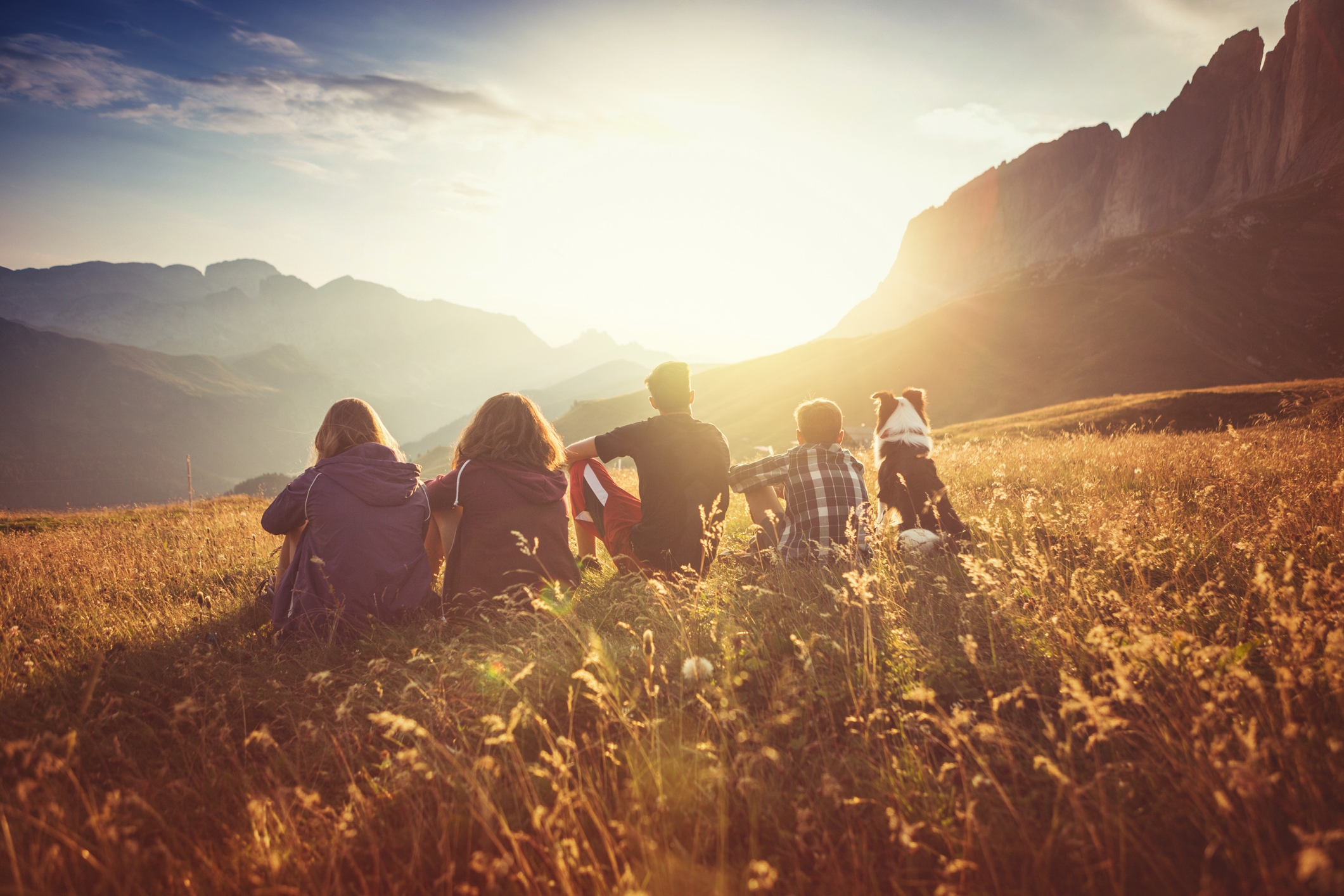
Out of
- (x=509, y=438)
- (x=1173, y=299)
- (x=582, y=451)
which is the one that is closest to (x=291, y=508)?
(x=509, y=438)

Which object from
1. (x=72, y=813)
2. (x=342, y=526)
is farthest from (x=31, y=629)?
(x=72, y=813)

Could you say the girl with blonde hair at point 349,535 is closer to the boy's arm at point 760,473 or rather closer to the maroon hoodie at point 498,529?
the maroon hoodie at point 498,529

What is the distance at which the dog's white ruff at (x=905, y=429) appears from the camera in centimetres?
586

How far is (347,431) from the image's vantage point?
180 inches

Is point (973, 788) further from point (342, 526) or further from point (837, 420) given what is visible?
point (342, 526)

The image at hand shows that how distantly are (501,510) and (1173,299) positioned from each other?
90169 millimetres

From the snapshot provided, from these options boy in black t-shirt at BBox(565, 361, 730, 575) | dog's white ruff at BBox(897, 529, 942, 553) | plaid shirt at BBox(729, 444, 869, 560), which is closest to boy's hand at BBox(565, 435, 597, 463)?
boy in black t-shirt at BBox(565, 361, 730, 575)

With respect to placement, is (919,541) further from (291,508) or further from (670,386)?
(291,508)

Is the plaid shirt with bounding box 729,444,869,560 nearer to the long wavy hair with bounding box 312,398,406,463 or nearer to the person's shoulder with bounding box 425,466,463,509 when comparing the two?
the person's shoulder with bounding box 425,466,463,509

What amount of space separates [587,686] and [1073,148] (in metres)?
187

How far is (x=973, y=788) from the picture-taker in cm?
226

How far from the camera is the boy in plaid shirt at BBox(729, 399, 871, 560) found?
5.12 metres

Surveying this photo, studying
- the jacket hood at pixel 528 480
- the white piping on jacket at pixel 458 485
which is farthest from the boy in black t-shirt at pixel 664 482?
the white piping on jacket at pixel 458 485

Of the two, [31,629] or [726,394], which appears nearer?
[31,629]
